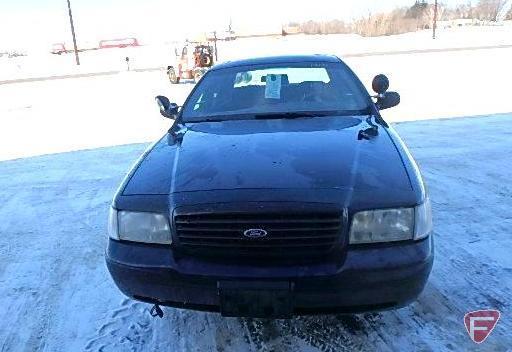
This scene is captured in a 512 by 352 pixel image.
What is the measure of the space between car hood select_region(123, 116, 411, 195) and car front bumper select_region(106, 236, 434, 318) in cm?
34

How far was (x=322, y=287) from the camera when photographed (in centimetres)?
212

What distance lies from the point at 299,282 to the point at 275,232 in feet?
0.80

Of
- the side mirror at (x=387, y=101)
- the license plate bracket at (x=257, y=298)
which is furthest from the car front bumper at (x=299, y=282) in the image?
the side mirror at (x=387, y=101)

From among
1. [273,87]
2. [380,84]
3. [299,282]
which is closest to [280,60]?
[273,87]

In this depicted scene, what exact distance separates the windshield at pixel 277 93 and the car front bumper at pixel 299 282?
5.07 ft

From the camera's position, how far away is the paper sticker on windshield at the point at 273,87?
3727 mm

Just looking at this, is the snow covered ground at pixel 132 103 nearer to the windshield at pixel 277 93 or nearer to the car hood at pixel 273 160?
the windshield at pixel 277 93

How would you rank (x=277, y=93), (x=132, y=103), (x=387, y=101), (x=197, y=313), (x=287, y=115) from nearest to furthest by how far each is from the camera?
(x=197, y=313) < (x=287, y=115) < (x=277, y=93) < (x=387, y=101) < (x=132, y=103)

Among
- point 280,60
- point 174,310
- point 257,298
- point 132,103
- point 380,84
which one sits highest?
point 280,60

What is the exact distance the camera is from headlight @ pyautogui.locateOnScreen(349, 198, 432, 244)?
2.19 metres

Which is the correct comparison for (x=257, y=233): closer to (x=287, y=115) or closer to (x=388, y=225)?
(x=388, y=225)

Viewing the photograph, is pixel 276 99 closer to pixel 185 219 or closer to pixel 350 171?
pixel 350 171

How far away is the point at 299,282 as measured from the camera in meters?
2.11

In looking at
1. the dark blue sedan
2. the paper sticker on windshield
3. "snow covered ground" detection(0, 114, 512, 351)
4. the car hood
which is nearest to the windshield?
the paper sticker on windshield
